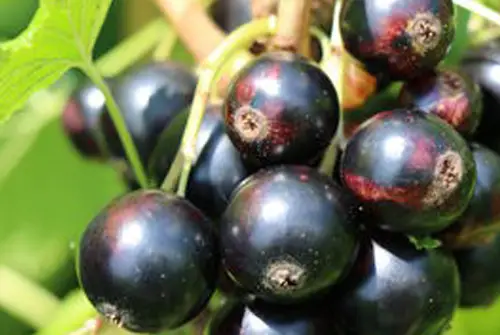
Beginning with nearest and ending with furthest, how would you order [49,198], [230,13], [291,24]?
1. [291,24]
2. [230,13]
3. [49,198]

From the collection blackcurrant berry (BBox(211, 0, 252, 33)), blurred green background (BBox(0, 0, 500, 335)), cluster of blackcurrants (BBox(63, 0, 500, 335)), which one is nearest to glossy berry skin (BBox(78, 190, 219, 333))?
cluster of blackcurrants (BBox(63, 0, 500, 335))

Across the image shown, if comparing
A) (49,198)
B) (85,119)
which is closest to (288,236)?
(85,119)

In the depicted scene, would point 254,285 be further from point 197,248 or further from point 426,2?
point 426,2

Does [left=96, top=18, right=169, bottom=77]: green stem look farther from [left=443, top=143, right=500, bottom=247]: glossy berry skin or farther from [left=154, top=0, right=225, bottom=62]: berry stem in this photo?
[left=443, top=143, right=500, bottom=247]: glossy berry skin

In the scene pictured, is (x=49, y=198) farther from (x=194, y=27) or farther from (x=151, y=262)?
(x=151, y=262)

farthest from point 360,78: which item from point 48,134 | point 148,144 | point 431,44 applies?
point 48,134

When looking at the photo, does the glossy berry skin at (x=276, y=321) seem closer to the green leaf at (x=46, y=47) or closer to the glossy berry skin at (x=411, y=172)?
the glossy berry skin at (x=411, y=172)

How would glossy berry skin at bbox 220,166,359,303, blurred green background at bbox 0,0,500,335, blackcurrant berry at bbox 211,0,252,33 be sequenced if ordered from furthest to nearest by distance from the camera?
blurred green background at bbox 0,0,500,335 → blackcurrant berry at bbox 211,0,252,33 → glossy berry skin at bbox 220,166,359,303

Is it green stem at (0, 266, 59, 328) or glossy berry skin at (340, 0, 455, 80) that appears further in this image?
green stem at (0, 266, 59, 328)
